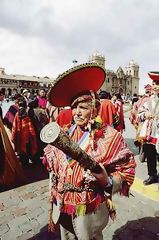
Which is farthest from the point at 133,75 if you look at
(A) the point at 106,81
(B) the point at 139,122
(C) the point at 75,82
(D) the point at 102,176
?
(D) the point at 102,176

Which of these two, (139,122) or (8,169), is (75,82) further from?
(8,169)

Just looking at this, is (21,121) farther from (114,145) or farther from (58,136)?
(58,136)

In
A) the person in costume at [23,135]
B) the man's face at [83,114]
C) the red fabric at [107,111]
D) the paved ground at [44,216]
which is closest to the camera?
the man's face at [83,114]

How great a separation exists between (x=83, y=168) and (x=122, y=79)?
123 metres

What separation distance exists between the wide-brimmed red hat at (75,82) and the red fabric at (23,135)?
4445mm

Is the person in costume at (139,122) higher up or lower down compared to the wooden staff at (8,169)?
higher up

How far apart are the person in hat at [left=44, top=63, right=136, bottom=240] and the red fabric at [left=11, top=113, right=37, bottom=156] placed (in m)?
4.50

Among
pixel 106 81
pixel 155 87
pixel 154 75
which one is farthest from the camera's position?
pixel 106 81

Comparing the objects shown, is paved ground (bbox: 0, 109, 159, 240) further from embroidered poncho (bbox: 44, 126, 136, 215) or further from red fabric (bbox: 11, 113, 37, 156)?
red fabric (bbox: 11, 113, 37, 156)

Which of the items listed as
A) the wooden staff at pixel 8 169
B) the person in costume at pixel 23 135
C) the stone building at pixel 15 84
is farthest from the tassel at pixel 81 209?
the stone building at pixel 15 84

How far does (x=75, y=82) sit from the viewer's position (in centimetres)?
207

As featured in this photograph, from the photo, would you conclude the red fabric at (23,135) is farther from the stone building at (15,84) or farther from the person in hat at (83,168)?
the stone building at (15,84)

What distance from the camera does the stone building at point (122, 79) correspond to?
114250mm

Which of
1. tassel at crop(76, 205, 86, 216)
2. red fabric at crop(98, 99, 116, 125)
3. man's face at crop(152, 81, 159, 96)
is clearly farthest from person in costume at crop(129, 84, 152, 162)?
tassel at crop(76, 205, 86, 216)
